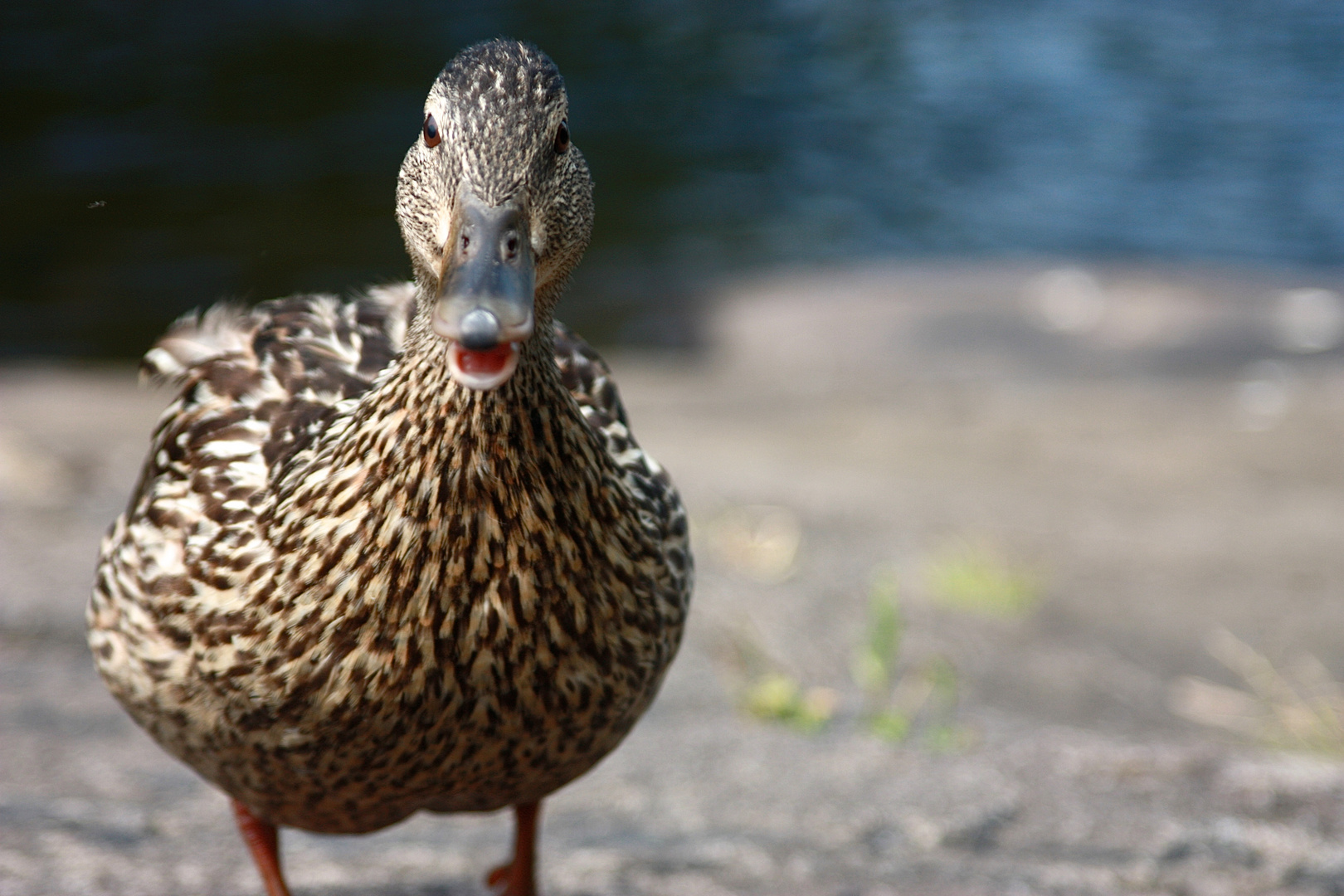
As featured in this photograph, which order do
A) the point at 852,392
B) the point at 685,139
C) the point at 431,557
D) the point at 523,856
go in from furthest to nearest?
the point at 685,139 < the point at 852,392 < the point at 523,856 < the point at 431,557

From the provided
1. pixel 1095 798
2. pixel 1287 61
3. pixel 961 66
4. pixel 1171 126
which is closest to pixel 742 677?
pixel 1095 798

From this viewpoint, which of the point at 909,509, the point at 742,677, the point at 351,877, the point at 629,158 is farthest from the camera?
the point at 629,158

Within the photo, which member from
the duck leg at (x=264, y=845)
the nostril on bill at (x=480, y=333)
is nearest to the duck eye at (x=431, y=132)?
the nostril on bill at (x=480, y=333)

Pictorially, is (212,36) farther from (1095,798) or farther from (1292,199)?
(1095,798)

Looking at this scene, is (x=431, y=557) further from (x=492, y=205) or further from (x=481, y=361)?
(x=492, y=205)

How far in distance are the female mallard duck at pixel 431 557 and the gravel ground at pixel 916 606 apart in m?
0.82

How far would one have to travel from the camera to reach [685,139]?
15.6m

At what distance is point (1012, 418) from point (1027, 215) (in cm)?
540

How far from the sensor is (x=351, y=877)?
358cm

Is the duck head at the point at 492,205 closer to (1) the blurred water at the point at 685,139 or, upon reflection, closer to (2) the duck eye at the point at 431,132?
(2) the duck eye at the point at 431,132

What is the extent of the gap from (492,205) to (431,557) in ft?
2.15

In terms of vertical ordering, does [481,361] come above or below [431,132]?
below

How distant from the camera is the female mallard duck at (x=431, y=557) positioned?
2.30m

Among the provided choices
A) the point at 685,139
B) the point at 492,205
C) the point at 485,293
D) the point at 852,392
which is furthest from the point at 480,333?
the point at 685,139
